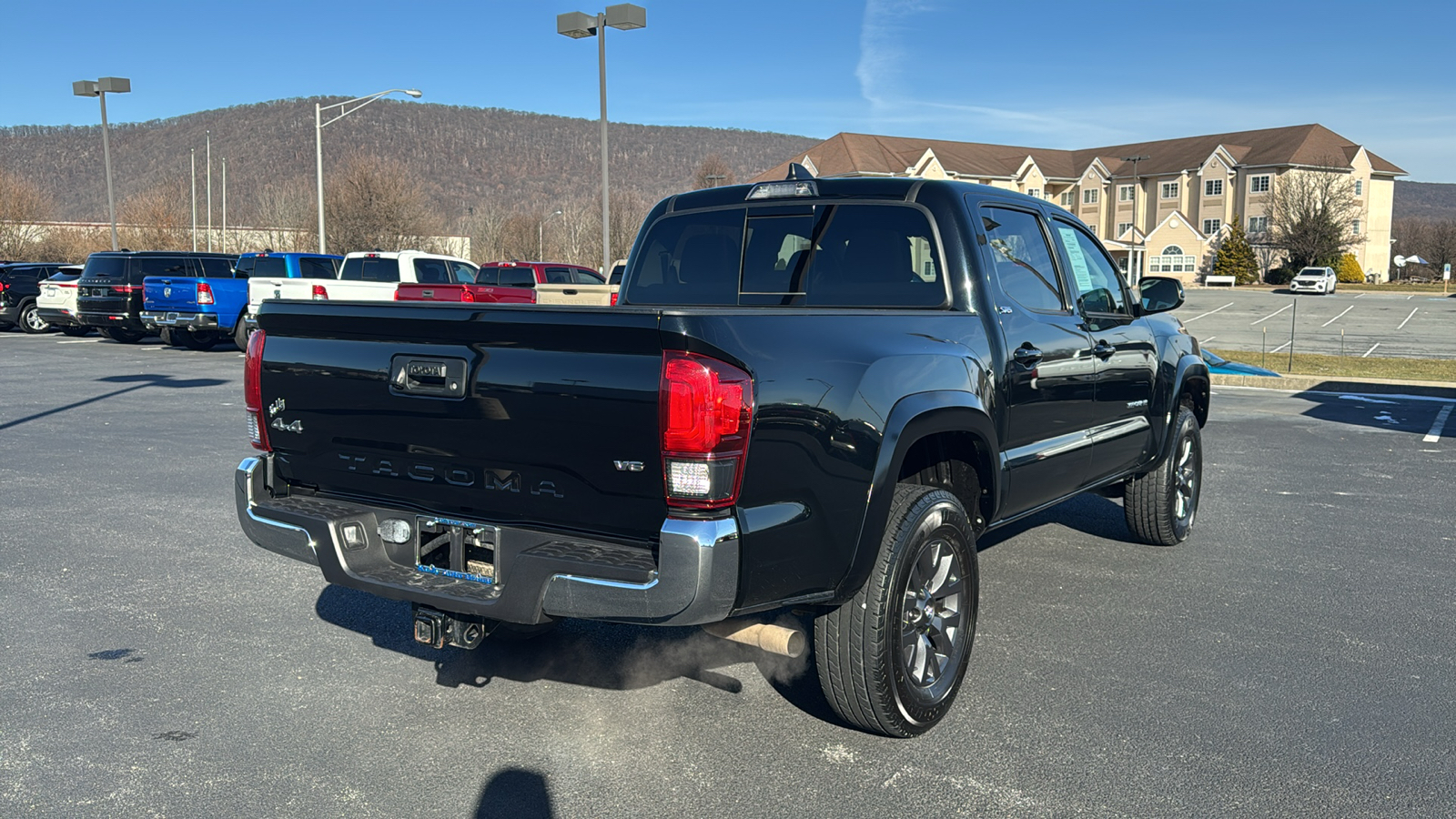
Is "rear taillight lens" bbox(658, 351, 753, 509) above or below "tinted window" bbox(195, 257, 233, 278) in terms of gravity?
below

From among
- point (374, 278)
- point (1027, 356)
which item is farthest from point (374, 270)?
point (1027, 356)

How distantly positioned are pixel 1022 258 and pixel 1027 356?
0.62 metres

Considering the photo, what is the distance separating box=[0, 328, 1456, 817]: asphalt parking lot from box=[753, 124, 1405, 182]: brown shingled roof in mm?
84400

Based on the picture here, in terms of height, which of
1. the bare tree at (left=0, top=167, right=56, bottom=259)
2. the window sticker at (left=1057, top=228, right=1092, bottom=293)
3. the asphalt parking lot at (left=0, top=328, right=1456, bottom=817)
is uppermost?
the bare tree at (left=0, top=167, right=56, bottom=259)

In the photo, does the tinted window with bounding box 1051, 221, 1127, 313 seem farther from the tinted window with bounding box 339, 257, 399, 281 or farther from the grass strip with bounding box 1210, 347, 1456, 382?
the tinted window with bounding box 339, 257, 399, 281

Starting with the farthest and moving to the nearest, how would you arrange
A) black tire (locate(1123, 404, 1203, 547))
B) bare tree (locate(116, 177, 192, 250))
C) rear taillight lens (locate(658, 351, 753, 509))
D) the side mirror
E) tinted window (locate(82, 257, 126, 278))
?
bare tree (locate(116, 177, 192, 250)) → tinted window (locate(82, 257, 126, 278)) → black tire (locate(1123, 404, 1203, 547)) → the side mirror → rear taillight lens (locate(658, 351, 753, 509))

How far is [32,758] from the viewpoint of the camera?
3854 millimetres

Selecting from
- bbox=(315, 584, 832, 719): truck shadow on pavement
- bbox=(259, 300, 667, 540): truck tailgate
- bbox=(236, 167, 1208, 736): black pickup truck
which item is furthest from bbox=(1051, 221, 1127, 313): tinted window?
bbox=(259, 300, 667, 540): truck tailgate

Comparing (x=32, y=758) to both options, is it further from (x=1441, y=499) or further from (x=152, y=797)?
(x=1441, y=499)

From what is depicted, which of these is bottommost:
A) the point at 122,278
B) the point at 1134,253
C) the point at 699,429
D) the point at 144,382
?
the point at 144,382

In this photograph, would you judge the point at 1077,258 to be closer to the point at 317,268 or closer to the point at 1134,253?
the point at 317,268

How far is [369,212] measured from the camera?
7800 centimetres

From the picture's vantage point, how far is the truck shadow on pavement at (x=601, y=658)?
4648mm

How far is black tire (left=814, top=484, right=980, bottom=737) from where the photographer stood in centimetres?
387
